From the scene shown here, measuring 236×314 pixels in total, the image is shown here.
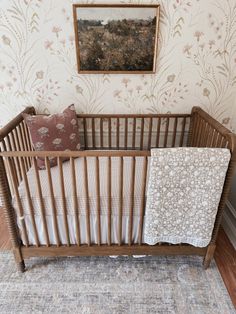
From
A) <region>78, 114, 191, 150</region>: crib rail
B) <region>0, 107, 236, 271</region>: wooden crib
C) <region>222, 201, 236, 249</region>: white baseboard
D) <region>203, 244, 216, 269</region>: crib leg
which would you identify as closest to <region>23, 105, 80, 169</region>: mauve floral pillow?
<region>0, 107, 236, 271</region>: wooden crib

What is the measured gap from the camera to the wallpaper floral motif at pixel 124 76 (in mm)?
1744

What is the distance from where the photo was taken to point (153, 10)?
1.72 m

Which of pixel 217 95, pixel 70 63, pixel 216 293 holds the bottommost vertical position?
pixel 216 293

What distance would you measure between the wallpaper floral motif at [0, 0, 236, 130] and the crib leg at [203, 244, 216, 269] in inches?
43.9

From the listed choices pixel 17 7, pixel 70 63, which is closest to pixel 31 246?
pixel 70 63

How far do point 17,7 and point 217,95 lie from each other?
168 cm

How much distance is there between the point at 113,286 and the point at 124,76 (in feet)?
5.02

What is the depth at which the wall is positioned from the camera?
1744 mm

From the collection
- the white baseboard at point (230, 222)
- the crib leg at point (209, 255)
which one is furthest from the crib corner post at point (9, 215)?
the white baseboard at point (230, 222)

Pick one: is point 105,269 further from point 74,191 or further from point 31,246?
point 74,191

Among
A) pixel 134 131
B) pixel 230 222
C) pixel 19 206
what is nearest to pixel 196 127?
pixel 134 131

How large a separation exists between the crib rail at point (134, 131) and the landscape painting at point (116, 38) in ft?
1.33

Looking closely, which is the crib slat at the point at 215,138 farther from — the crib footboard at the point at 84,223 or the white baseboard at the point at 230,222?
the white baseboard at the point at 230,222

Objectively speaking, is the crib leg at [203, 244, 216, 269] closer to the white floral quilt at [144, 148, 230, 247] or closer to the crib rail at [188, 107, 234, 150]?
A: the white floral quilt at [144, 148, 230, 247]
